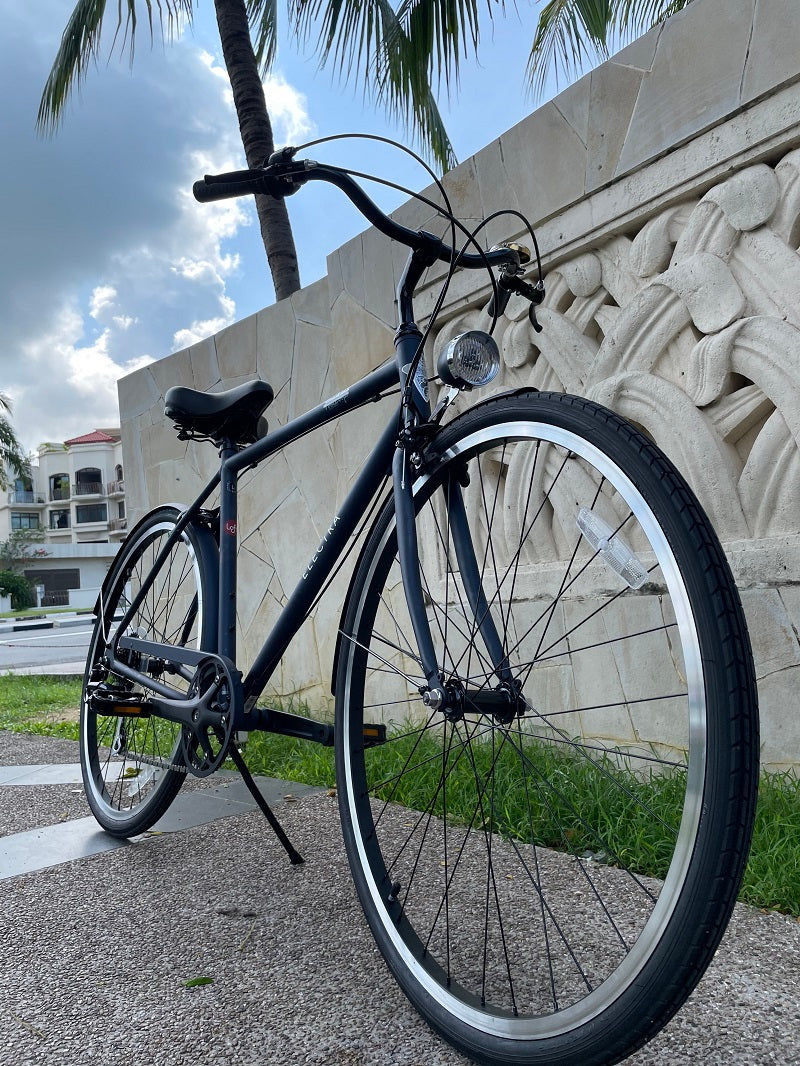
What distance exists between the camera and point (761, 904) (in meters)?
1.70

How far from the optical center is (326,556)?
5.99 feet

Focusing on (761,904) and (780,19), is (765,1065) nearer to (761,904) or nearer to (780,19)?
(761,904)

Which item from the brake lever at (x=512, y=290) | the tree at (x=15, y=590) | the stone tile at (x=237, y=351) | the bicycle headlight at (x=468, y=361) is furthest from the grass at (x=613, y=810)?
the tree at (x=15, y=590)

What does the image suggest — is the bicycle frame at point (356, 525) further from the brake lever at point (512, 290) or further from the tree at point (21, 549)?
the tree at point (21, 549)

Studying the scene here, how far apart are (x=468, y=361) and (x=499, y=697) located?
1.85 ft

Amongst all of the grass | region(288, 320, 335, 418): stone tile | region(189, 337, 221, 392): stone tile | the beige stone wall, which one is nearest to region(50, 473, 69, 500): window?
region(189, 337, 221, 392): stone tile

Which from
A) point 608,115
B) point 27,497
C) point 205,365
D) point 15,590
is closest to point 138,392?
point 205,365

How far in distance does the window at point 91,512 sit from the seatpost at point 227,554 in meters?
60.4

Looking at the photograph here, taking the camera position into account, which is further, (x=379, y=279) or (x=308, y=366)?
(x=308, y=366)

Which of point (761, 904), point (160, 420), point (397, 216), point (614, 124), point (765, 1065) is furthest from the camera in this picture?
point (160, 420)

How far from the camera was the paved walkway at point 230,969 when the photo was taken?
128 cm

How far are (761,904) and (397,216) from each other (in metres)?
2.79

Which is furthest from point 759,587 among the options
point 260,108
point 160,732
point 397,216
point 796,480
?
point 260,108

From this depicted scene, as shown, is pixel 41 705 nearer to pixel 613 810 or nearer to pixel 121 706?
pixel 121 706
